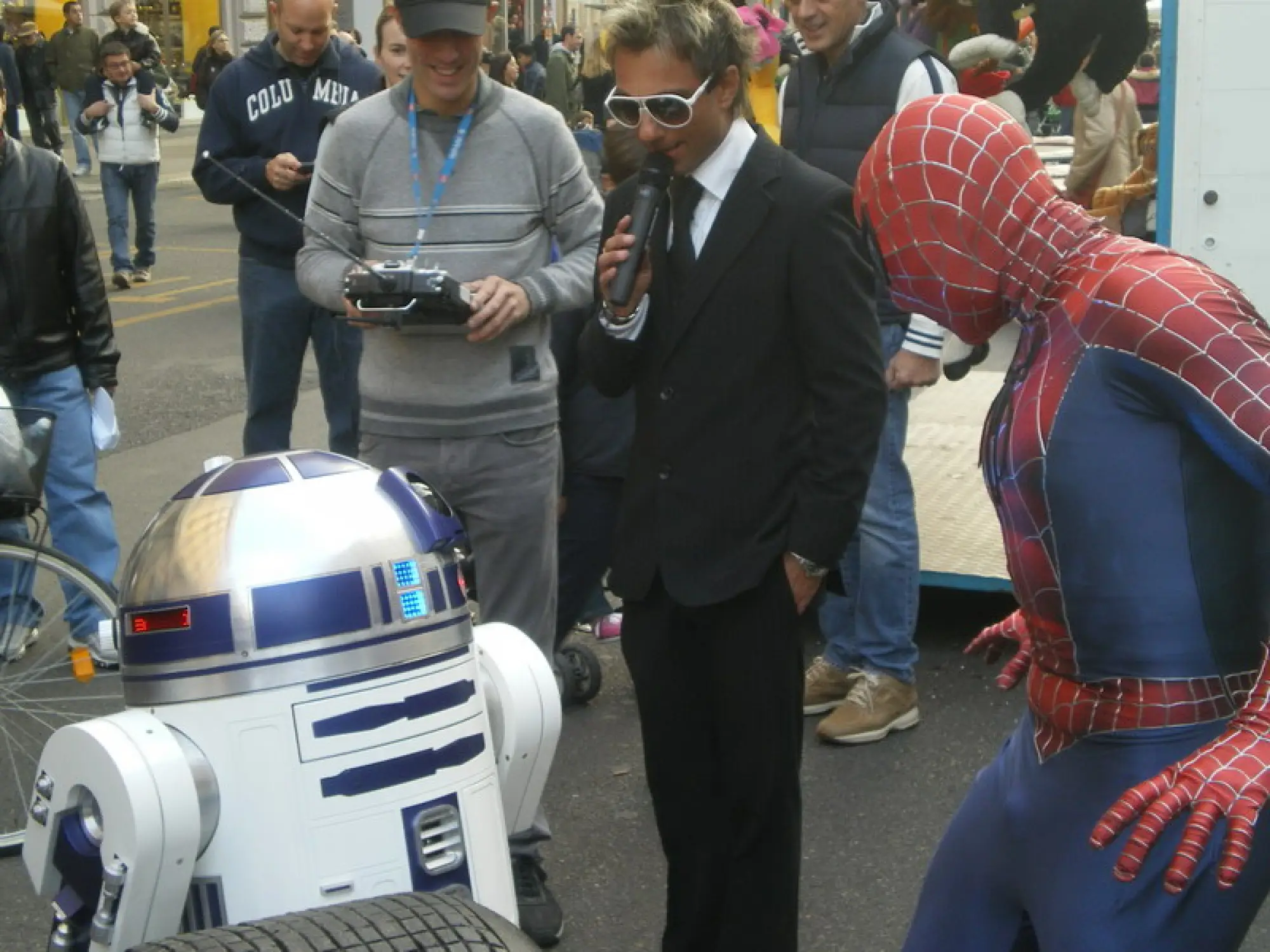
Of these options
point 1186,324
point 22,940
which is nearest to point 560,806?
point 22,940

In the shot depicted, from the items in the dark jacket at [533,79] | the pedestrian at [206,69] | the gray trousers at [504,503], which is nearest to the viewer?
the gray trousers at [504,503]

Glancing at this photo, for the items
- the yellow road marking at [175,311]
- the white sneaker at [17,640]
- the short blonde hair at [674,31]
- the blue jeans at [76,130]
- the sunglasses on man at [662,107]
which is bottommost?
the blue jeans at [76,130]

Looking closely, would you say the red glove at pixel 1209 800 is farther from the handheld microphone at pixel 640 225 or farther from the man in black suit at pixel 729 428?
the handheld microphone at pixel 640 225

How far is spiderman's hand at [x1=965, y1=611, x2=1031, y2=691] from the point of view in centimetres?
246

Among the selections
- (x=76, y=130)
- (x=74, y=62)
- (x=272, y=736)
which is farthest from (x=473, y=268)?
(x=74, y=62)

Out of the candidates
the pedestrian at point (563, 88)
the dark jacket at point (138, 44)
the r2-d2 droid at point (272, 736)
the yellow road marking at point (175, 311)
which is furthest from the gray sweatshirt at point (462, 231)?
the pedestrian at point (563, 88)

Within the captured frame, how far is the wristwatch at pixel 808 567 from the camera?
116 inches

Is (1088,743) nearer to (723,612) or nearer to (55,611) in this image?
(723,612)

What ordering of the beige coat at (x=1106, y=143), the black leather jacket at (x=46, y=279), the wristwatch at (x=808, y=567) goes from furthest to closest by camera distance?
the beige coat at (x=1106, y=143) < the black leather jacket at (x=46, y=279) < the wristwatch at (x=808, y=567)

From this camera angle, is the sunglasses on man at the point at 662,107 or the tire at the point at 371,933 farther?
the sunglasses on man at the point at 662,107

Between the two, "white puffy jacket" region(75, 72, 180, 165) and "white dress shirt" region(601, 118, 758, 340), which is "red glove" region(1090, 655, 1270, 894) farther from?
"white puffy jacket" region(75, 72, 180, 165)

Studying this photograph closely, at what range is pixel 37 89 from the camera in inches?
838

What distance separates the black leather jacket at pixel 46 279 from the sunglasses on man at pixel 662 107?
2865mm

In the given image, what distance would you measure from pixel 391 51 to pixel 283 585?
4.71 m
